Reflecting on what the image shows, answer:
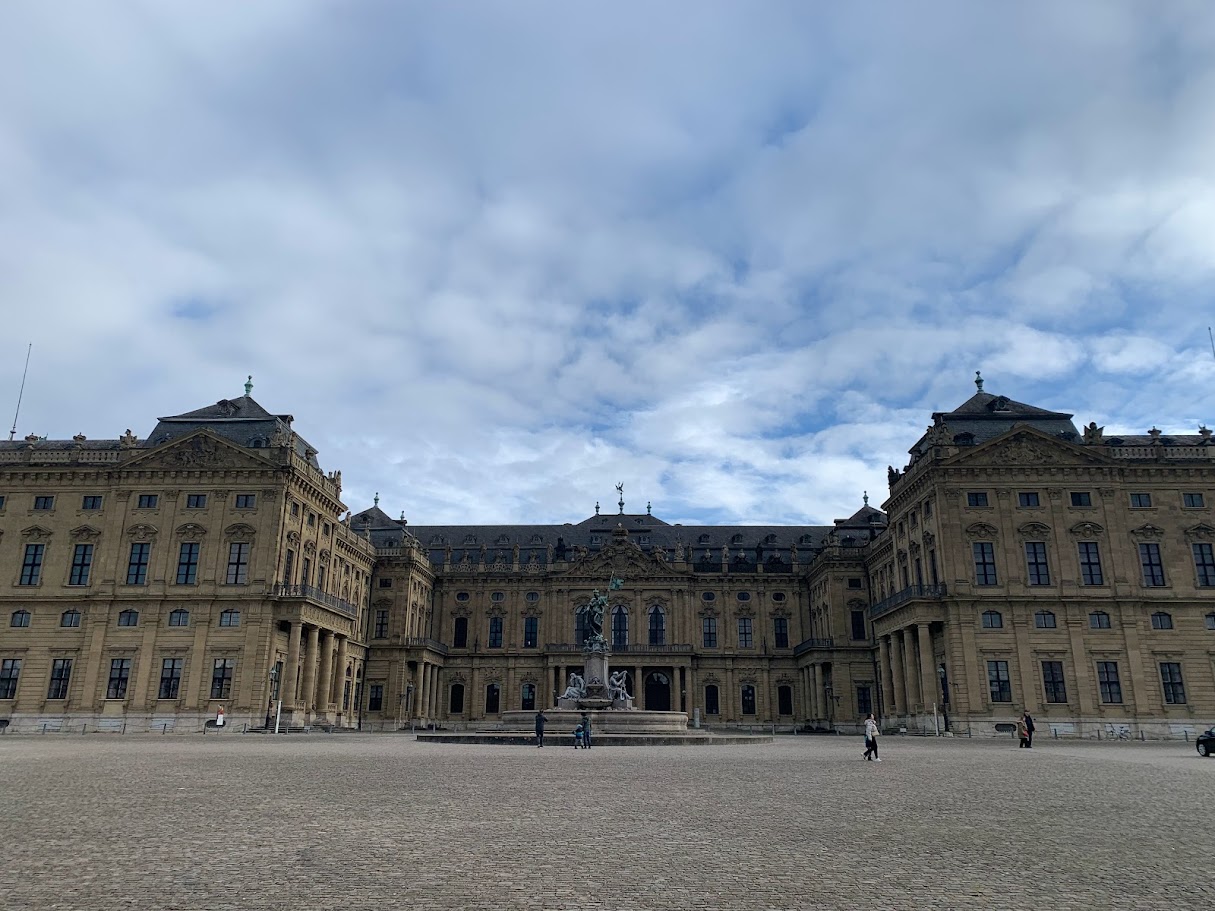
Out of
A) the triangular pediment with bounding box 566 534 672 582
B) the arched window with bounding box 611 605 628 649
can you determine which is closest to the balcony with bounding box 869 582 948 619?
the triangular pediment with bounding box 566 534 672 582

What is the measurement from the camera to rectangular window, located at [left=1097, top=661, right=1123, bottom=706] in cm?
4938

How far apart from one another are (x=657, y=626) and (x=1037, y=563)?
3834 centimetres

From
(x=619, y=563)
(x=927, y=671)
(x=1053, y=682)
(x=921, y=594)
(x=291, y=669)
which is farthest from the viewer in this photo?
(x=619, y=563)

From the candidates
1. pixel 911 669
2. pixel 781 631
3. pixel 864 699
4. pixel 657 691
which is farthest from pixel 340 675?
pixel 864 699

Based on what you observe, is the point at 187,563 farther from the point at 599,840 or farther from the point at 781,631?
the point at 781,631

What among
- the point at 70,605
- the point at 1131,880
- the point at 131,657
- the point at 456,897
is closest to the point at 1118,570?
the point at 1131,880

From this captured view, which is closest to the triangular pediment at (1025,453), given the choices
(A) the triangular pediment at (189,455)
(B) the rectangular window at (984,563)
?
(B) the rectangular window at (984,563)

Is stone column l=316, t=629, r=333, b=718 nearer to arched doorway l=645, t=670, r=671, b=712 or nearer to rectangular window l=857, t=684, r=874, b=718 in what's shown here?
arched doorway l=645, t=670, r=671, b=712

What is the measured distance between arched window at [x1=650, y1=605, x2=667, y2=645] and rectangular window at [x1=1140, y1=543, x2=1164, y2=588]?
41.3 m

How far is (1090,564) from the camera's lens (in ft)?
171

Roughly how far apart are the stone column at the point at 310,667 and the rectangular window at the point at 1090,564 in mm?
47688

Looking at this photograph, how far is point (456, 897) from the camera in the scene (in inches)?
308

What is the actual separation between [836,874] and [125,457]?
5756 cm

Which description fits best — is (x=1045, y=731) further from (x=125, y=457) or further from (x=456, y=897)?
(x=125, y=457)
